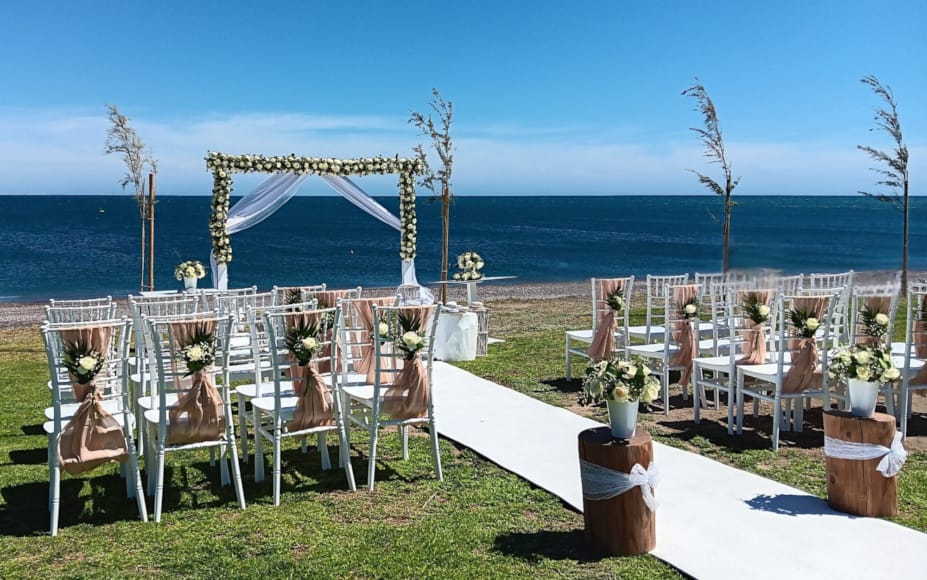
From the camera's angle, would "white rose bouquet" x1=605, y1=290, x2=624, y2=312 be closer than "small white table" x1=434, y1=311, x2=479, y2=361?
Yes

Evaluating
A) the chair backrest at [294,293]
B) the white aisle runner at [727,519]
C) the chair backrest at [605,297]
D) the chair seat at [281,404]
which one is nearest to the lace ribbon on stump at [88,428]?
the chair seat at [281,404]

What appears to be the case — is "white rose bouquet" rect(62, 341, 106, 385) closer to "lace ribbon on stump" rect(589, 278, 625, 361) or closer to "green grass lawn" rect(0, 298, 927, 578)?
"green grass lawn" rect(0, 298, 927, 578)

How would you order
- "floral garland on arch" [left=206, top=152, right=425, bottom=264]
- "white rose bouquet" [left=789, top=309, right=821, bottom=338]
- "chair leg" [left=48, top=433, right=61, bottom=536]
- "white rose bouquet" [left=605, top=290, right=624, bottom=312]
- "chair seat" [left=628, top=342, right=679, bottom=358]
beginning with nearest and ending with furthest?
"chair leg" [left=48, top=433, right=61, bottom=536]
"white rose bouquet" [left=789, top=309, right=821, bottom=338]
"chair seat" [left=628, top=342, right=679, bottom=358]
"white rose bouquet" [left=605, top=290, right=624, bottom=312]
"floral garland on arch" [left=206, top=152, right=425, bottom=264]

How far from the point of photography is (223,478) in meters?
5.57

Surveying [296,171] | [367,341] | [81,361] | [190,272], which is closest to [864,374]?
[367,341]

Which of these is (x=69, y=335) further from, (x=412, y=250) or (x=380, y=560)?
(x=412, y=250)

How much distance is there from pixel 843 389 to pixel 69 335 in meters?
5.69

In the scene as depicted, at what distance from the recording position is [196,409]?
16.4 feet

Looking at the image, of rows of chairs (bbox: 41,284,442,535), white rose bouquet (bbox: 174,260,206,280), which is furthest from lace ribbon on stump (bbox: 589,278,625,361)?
white rose bouquet (bbox: 174,260,206,280)

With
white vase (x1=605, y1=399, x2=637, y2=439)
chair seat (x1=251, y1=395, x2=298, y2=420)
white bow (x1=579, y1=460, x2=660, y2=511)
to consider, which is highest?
white vase (x1=605, y1=399, x2=637, y2=439)

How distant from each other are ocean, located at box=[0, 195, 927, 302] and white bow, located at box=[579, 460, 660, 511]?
2.16m

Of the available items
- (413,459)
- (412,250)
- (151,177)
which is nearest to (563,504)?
(413,459)

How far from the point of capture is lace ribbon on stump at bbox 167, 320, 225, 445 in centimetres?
496

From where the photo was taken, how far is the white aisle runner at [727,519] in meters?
4.03
